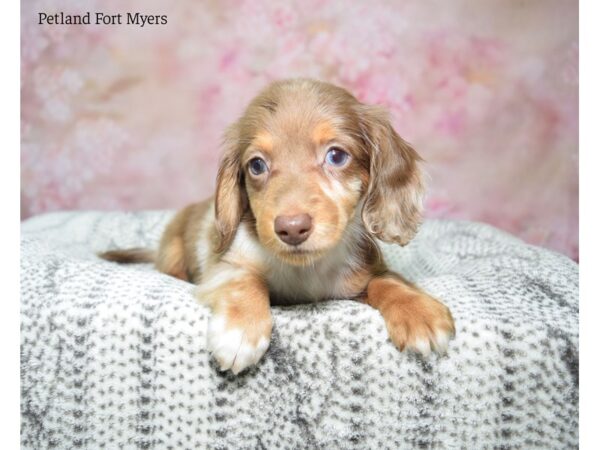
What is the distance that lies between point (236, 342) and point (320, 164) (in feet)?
2.30

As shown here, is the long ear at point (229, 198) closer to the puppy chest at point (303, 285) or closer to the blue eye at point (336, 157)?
the puppy chest at point (303, 285)

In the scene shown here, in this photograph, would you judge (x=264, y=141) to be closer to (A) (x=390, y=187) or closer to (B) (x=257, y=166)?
(B) (x=257, y=166)

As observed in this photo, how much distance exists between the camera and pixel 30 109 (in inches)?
129

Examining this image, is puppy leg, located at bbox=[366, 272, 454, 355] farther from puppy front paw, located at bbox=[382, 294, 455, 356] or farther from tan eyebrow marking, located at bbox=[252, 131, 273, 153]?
tan eyebrow marking, located at bbox=[252, 131, 273, 153]

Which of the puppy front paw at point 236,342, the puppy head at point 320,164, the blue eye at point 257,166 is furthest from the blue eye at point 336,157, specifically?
the puppy front paw at point 236,342

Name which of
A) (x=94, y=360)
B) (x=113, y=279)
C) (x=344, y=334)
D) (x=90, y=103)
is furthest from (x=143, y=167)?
(x=344, y=334)

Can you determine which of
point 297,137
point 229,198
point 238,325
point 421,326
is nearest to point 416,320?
point 421,326

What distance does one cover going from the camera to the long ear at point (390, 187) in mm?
1997

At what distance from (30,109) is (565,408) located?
313 centimetres

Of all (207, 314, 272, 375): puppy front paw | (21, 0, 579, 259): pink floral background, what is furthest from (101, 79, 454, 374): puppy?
(21, 0, 579, 259): pink floral background

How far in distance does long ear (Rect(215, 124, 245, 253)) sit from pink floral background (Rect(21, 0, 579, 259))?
90cm

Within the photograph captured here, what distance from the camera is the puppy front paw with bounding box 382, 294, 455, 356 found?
160 centimetres

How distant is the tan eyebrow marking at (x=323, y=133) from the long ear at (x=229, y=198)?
351mm

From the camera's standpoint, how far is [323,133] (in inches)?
76.5
